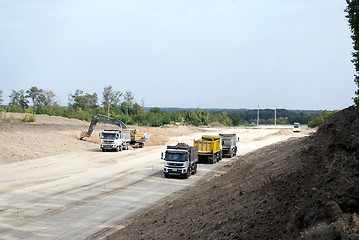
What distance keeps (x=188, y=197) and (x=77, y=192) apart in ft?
27.9

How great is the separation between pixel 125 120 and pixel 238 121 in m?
51.2

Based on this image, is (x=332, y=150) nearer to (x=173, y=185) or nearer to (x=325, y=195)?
(x=325, y=195)

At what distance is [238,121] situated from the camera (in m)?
139

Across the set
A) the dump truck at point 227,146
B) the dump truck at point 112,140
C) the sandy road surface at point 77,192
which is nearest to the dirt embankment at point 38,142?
the sandy road surface at point 77,192

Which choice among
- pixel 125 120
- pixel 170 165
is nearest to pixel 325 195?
pixel 170 165

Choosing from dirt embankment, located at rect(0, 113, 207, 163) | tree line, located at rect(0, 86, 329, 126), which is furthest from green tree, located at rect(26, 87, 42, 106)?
dirt embankment, located at rect(0, 113, 207, 163)

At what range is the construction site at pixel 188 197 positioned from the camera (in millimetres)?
11562

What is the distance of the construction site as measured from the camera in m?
11.6

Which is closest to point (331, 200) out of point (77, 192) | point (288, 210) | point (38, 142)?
point (288, 210)

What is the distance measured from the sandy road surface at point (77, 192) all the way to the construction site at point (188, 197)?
0.05 meters

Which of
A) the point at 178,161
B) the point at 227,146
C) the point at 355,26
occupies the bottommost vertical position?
the point at 178,161

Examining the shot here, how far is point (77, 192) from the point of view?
2764cm

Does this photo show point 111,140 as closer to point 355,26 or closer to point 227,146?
point 227,146

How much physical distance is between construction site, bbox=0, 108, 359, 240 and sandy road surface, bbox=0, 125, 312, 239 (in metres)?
0.05
